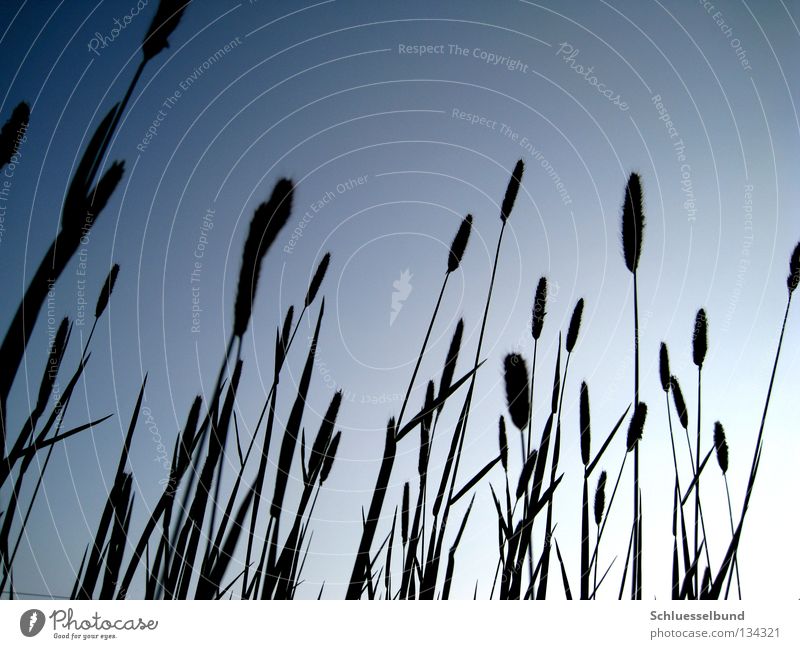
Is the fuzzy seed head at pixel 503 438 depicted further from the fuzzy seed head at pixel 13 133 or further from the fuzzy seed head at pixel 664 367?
the fuzzy seed head at pixel 13 133

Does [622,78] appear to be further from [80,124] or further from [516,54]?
[80,124]

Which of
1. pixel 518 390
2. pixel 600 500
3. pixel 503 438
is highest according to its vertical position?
pixel 518 390

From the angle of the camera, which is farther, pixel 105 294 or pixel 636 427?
pixel 636 427

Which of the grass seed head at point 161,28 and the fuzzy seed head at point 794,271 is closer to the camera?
the grass seed head at point 161,28

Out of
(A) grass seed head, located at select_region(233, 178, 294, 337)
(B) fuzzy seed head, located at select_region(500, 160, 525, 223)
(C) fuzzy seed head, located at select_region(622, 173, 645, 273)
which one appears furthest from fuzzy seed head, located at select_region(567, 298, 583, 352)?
(A) grass seed head, located at select_region(233, 178, 294, 337)

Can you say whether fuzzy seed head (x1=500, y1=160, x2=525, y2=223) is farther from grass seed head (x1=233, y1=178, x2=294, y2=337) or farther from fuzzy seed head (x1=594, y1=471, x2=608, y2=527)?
fuzzy seed head (x1=594, y1=471, x2=608, y2=527)

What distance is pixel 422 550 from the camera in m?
1.23

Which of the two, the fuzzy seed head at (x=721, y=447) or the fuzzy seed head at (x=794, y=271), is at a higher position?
the fuzzy seed head at (x=794, y=271)

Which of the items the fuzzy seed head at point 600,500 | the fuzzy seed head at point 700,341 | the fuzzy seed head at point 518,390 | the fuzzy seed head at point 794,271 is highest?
the fuzzy seed head at point 794,271

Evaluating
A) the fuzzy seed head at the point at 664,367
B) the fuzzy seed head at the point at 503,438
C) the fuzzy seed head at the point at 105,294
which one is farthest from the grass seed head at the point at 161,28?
the fuzzy seed head at the point at 664,367

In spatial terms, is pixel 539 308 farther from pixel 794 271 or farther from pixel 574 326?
pixel 794 271

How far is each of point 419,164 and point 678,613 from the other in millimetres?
1682

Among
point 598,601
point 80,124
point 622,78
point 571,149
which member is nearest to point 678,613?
point 598,601

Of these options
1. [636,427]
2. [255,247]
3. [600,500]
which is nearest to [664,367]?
[636,427]
